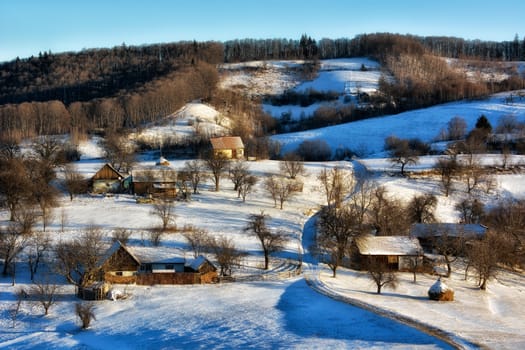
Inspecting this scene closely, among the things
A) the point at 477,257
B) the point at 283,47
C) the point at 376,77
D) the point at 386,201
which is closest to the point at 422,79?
the point at 376,77

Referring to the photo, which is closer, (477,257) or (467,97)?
(477,257)

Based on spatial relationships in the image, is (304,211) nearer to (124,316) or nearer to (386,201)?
(386,201)

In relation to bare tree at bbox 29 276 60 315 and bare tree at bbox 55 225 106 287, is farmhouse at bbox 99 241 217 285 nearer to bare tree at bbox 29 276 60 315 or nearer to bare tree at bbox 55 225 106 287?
bare tree at bbox 55 225 106 287

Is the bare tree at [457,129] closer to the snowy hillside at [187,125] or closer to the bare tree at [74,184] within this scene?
the snowy hillside at [187,125]

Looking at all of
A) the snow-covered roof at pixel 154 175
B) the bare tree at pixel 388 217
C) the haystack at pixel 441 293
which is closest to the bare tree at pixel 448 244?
the bare tree at pixel 388 217

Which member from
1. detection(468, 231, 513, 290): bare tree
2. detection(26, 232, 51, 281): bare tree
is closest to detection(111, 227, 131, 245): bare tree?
detection(26, 232, 51, 281): bare tree

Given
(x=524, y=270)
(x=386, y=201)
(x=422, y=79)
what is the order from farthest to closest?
(x=422, y=79), (x=386, y=201), (x=524, y=270)

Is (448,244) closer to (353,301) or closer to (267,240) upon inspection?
(267,240)
